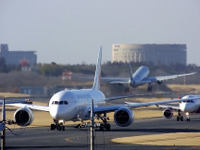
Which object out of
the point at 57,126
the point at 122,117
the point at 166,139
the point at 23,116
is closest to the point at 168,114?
the point at 122,117

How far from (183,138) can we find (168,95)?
241 feet

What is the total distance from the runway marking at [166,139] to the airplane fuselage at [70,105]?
743cm

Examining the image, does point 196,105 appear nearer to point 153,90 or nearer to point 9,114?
point 9,114

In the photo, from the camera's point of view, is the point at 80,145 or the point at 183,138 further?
the point at 183,138

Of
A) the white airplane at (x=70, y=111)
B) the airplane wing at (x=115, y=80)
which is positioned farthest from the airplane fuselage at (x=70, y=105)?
the airplane wing at (x=115, y=80)

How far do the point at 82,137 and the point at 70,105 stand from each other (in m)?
5.29

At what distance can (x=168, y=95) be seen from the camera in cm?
12300

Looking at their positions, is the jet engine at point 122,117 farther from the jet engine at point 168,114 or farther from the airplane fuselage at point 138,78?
the airplane fuselage at point 138,78

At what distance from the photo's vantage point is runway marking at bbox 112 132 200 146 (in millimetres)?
46594

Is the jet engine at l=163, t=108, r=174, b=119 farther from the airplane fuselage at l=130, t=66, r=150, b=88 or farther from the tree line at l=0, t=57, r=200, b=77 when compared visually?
the airplane fuselage at l=130, t=66, r=150, b=88

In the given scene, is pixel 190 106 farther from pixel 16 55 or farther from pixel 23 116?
pixel 16 55

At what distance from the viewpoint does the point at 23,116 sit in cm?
5662

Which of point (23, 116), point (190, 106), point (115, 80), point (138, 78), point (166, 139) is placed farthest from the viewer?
point (115, 80)

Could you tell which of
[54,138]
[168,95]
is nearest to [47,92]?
[168,95]
